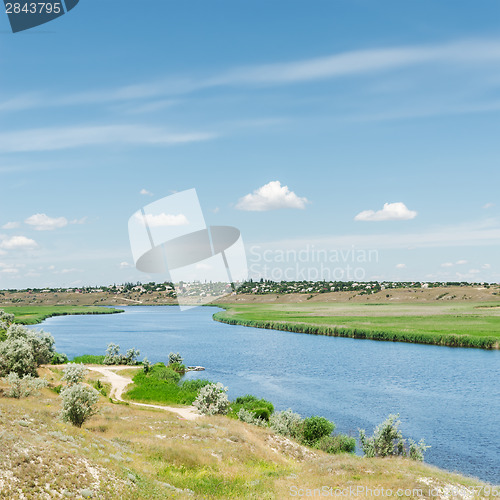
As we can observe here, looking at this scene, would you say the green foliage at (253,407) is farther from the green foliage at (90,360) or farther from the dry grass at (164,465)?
the green foliage at (90,360)

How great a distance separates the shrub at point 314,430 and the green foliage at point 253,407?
4527 millimetres

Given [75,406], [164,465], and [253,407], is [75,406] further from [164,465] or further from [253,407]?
[253,407]

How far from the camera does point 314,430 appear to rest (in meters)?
35.8

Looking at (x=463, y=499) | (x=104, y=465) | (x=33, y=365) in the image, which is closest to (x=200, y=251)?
(x=33, y=365)

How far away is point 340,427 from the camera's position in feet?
128

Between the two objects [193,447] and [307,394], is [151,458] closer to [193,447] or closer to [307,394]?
[193,447]

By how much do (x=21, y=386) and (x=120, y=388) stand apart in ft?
51.9

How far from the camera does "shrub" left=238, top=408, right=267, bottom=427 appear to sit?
3739 centimetres

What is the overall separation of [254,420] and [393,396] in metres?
18.8

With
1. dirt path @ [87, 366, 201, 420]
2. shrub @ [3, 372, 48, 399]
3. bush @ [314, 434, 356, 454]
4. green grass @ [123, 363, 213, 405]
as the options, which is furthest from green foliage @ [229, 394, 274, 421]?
shrub @ [3, 372, 48, 399]

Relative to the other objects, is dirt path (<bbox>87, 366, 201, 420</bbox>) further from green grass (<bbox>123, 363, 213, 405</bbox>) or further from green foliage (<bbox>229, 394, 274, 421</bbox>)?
green foliage (<bbox>229, 394, 274, 421</bbox>)

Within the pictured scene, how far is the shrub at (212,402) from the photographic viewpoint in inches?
1622

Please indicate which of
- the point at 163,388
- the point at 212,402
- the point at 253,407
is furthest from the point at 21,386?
the point at 253,407

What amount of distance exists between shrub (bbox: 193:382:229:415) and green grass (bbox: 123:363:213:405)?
6.16 metres
